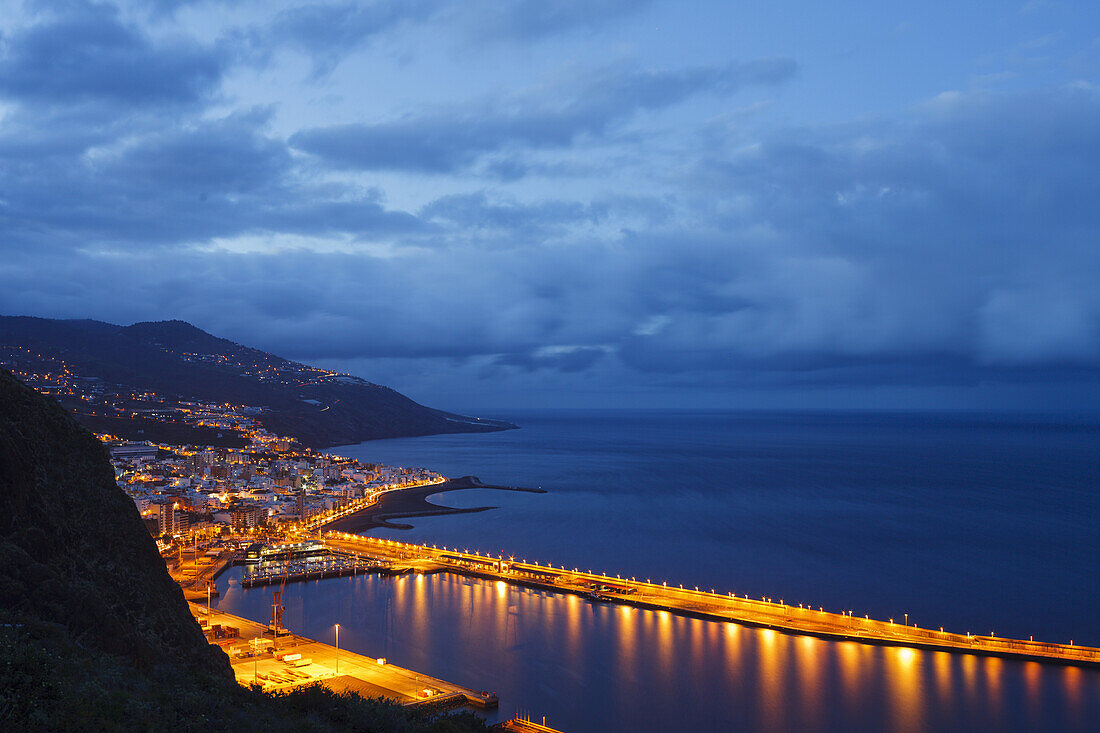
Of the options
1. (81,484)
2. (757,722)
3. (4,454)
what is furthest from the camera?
(757,722)

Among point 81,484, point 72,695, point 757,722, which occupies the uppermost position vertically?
point 81,484

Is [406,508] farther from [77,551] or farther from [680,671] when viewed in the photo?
[77,551]

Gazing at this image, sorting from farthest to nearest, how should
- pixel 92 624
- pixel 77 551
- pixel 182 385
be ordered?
pixel 182 385, pixel 77 551, pixel 92 624

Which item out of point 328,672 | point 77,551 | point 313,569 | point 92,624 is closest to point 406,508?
point 313,569

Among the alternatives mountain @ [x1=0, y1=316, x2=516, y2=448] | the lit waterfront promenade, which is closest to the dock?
the lit waterfront promenade

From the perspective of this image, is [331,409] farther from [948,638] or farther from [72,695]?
[72,695]

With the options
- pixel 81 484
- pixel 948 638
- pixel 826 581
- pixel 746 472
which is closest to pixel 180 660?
pixel 81 484
